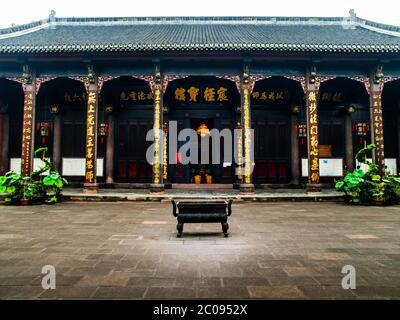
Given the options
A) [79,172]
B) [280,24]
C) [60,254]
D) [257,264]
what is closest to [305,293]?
[257,264]

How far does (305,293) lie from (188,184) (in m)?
9.88

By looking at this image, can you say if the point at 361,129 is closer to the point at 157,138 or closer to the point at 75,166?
the point at 157,138

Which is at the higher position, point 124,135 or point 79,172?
point 124,135

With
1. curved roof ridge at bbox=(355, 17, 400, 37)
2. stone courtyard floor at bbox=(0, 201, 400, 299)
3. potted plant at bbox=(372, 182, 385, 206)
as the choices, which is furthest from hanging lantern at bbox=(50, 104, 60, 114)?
curved roof ridge at bbox=(355, 17, 400, 37)

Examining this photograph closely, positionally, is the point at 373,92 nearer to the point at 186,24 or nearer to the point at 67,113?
the point at 186,24

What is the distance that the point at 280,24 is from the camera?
1370cm

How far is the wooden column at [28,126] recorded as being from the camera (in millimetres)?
9781

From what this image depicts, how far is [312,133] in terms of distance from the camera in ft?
32.1

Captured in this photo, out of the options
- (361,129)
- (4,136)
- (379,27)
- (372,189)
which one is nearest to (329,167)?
(361,129)

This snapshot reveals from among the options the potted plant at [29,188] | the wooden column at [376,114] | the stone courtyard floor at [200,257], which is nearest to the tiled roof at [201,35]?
the wooden column at [376,114]

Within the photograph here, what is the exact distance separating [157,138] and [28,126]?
15.9 ft

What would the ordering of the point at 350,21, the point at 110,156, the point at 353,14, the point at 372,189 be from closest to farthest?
1. the point at 372,189
2. the point at 110,156
3. the point at 353,14
4. the point at 350,21

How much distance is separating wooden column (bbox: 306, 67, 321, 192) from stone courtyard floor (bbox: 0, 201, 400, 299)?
340 cm

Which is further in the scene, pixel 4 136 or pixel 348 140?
pixel 4 136
